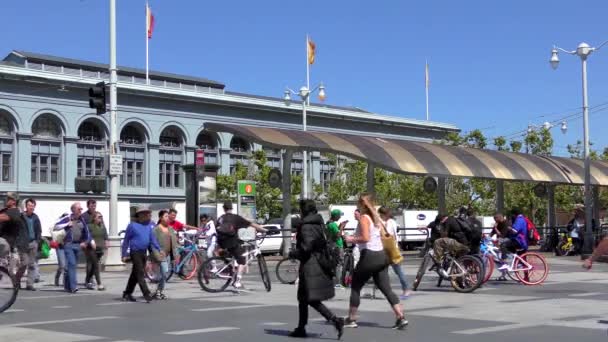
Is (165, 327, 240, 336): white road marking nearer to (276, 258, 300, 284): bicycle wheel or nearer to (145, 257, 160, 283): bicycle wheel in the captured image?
(145, 257, 160, 283): bicycle wheel

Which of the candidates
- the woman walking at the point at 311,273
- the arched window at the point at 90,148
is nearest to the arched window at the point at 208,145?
the arched window at the point at 90,148

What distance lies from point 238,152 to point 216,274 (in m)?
54.4

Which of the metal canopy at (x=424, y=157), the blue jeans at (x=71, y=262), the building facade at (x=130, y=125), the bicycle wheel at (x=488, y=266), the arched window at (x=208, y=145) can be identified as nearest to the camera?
the blue jeans at (x=71, y=262)

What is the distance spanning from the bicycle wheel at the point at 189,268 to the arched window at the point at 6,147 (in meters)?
39.9

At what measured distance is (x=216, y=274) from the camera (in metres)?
17.5

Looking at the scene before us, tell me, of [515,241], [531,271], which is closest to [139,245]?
[515,241]

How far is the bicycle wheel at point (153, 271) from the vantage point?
16375 millimetres

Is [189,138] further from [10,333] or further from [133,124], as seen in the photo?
[10,333]

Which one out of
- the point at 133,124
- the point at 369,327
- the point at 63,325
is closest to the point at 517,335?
the point at 369,327

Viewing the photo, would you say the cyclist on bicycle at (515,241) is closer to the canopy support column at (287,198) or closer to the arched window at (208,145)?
the canopy support column at (287,198)

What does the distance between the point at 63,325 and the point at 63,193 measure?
5186cm

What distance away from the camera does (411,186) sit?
229ft

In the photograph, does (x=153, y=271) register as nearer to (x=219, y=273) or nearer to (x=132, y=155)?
(x=219, y=273)

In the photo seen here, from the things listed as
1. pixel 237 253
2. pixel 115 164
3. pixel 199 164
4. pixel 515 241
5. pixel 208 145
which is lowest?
pixel 237 253
